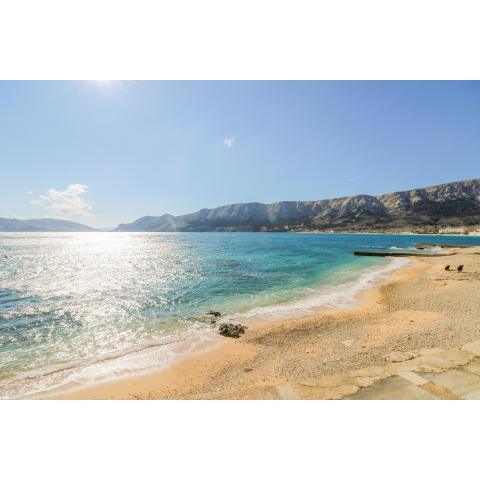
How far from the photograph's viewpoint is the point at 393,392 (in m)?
5.45

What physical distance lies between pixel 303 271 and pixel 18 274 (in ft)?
116

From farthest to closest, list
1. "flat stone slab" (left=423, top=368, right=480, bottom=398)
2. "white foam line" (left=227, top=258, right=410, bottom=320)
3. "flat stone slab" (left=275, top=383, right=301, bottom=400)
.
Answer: "white foam line" (left=227, top=258, right=410, bottom=320), "flat stone slab" (left=275, top=383, right=301, bottom=400), "flat stone slab" (left=423, top=368, right=480, bottom=398)

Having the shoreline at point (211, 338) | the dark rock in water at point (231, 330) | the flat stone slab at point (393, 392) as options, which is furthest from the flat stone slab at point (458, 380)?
the shoreline at point (211, 338)

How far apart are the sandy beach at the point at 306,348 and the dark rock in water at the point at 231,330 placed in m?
0.41

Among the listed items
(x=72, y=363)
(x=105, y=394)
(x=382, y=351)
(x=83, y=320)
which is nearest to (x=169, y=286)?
(x=83, y=320)

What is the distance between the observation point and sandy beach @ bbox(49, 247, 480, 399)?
7.84 m

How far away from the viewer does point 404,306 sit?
15086 millimetres

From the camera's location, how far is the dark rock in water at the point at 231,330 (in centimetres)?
1209

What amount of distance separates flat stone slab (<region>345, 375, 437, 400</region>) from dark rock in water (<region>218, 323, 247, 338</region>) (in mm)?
7117

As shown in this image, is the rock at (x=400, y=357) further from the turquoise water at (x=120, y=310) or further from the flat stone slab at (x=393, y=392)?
the turquoise water at (x=120, y=310)

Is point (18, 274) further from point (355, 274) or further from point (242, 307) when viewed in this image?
point (355, 274)

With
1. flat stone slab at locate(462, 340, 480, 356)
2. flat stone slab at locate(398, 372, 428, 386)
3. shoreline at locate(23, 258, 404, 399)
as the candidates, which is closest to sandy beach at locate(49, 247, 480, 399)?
shoreline at locate(23, 258, 404, 399)

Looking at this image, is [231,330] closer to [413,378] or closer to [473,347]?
[413,378]

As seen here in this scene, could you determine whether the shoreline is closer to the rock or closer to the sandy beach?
the sandy beach
